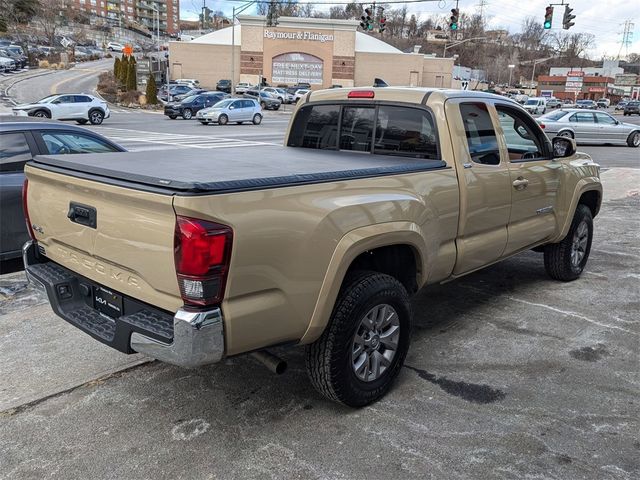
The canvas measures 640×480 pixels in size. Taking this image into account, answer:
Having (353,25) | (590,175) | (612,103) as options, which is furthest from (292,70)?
(612,103)

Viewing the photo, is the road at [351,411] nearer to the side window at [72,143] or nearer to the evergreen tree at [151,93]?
the side window at [72,143]

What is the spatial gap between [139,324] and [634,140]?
89.1ft

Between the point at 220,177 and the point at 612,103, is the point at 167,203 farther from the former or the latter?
the point at 612,103

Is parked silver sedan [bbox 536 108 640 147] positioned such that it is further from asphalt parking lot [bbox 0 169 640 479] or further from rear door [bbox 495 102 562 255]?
asphalt parking lot [bbox 0 169 640 479]

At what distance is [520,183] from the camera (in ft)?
15.8

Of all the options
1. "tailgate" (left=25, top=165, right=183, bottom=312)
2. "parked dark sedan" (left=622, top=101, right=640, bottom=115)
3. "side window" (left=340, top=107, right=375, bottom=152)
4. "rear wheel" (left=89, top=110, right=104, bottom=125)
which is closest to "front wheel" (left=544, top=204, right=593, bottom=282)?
"side window" (left=340, top=107, right=375, bottom=152)

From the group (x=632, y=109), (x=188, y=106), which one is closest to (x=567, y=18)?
(x=188, y=106)

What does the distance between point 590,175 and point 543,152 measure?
3.26 feet

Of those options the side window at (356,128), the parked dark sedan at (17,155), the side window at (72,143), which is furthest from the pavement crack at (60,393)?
the side window at (72,143)

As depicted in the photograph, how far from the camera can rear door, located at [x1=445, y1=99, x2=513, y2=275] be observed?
420 cm

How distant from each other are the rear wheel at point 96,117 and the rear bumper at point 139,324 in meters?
27.2

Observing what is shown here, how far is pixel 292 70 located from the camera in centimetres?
7244

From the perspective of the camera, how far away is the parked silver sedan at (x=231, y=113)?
32781mm

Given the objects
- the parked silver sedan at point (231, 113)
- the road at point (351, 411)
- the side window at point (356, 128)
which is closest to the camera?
the road at point (351, 411)
